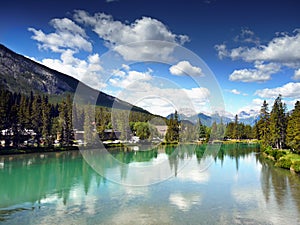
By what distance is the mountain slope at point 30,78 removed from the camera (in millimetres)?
147750

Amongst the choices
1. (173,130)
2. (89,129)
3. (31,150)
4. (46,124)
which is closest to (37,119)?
(46,124)

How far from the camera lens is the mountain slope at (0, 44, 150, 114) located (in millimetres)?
147750

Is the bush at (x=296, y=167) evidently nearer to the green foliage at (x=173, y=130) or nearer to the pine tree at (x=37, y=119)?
the pine tree at (x=37, y=119)

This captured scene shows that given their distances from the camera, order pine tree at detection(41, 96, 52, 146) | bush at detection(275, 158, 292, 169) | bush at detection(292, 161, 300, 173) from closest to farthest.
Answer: bush at detection(292, 161, 300, 173) < bush at detection(275, 158, 292, 169) < pine tree at detection(41, 96, 52, 146)

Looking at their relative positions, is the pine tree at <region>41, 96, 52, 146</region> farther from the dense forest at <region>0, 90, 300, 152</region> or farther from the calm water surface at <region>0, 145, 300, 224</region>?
the calm water surface at <region>0, 145, 300, 224</region>

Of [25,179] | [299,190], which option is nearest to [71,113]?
[25,179]

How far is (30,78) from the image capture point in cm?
16500

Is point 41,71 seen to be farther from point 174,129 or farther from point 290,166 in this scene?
point 290,166

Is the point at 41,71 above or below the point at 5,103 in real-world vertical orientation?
above

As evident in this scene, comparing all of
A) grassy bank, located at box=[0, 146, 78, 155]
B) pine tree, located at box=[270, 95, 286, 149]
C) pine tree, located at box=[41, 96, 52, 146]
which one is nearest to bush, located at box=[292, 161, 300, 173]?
pine tree, located at box=[270, 95, 286, 149]

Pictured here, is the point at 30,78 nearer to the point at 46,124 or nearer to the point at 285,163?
the point at 46,124

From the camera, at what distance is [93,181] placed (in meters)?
22.4

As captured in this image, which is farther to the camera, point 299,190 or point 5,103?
point 5,103

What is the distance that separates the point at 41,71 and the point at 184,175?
177 meters
